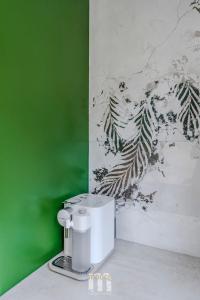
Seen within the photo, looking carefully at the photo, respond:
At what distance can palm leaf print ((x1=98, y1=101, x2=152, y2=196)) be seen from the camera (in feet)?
3.96

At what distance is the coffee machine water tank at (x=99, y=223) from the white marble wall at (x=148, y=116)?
6.7 inches

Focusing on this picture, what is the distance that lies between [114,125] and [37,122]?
42 cm

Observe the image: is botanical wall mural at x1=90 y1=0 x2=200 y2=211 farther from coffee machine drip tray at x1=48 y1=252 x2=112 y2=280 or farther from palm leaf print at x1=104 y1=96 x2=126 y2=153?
coffee machine drip tray at x1=48 y1=252 x2=112 y2=280

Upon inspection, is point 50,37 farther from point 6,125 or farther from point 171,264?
point 171,264

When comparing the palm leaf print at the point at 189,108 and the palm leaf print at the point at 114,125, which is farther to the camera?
the palm leaf print at the point at 114,125

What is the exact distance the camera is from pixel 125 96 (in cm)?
125

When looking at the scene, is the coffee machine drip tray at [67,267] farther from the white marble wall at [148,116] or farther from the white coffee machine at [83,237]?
the white marble wall at [148,116]

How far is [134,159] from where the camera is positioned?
49.1 inches

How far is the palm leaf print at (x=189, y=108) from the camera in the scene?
1101 millimetres

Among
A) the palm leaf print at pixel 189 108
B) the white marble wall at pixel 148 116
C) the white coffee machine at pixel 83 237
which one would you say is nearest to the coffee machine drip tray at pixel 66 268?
the white coffee machine at pixel 83 237

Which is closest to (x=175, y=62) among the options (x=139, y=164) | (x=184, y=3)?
(x=184, y=3)

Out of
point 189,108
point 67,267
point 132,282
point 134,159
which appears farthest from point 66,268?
point 189,108

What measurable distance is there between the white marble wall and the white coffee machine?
0.21 meters

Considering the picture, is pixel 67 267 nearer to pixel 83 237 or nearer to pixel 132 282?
pixel 83 237
